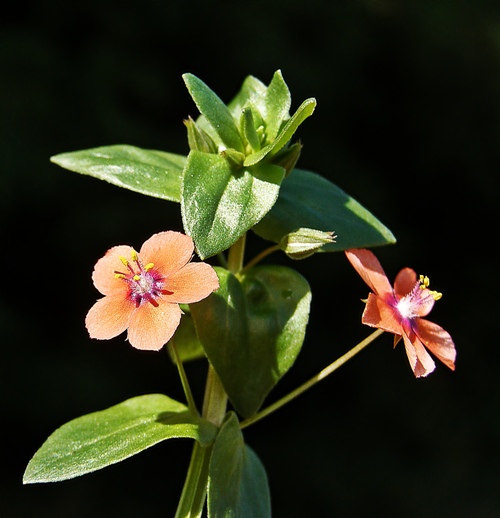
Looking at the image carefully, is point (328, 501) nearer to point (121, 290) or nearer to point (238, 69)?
point (238, 69)

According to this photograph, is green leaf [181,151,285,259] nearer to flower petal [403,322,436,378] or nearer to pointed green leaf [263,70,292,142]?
pointed green leaf [263,70,292,142]

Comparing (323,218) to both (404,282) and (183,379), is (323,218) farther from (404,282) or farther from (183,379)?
(183,379)

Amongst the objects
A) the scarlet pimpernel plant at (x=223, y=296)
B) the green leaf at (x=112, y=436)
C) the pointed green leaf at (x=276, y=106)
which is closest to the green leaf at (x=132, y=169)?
the scarlet pimpernel plant at (x=223, y=296)

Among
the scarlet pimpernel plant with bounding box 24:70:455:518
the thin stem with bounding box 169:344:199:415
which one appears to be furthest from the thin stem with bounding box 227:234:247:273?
the thin stem with bounding box 169:344:199:415

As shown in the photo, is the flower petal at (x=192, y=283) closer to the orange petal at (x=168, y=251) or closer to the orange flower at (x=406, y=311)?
the orange petal at (x=168, y=251)

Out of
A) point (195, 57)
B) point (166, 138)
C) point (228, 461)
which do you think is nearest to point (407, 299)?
point (228, 461)

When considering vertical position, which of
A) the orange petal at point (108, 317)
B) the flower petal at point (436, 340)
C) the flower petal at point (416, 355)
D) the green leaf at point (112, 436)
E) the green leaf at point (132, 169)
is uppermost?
the flower petal at point (416, 355)
